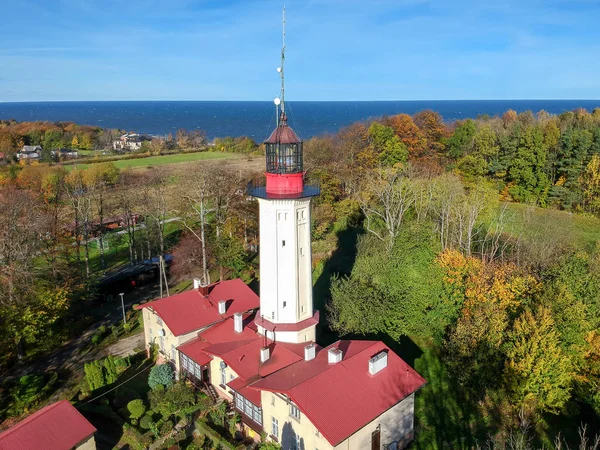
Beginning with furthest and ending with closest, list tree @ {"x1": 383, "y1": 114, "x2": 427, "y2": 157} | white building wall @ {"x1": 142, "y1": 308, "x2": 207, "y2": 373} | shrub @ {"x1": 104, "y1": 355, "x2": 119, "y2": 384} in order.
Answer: tree @ {"x1": 383, "y1": 114, "x2": 427, "y2": 157} < white building wall @ {"x1": 142, "y1": 308, "x2": 207, "y2": 373} < shrub @ {"x1": 104, "y1": 355, "x2": 119, "y2": 384}

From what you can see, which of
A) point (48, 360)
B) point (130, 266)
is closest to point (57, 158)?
point (130, 266)

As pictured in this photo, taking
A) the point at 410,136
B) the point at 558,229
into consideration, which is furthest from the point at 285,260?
the point at 410,136

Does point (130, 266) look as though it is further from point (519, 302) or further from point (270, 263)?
point (519, 302)

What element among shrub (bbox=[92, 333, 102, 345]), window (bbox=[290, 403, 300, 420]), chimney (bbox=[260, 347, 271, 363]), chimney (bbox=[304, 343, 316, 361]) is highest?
chimney (bbox=[304, 343, 316, 361])

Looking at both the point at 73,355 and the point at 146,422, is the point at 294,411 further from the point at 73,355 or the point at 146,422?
the point at 73,355

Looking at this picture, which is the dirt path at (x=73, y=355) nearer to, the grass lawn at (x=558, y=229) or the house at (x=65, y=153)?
the grass lawn at (x=558, y=229)

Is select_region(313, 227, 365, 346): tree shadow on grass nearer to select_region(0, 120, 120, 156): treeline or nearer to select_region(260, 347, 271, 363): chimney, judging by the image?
select_region(260, 347, 271, 363): chimney

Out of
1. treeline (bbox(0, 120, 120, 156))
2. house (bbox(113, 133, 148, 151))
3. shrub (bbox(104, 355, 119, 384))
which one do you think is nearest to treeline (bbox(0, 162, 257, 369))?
shrub (bbox(104, 355, 119, 384))
